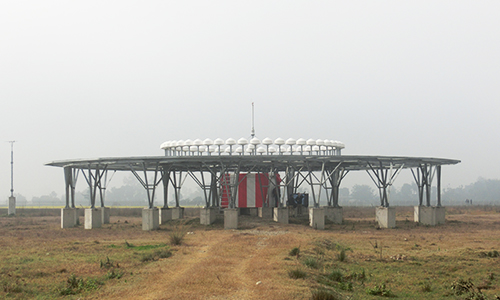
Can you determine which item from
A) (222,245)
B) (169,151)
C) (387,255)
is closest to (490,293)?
(387,255)

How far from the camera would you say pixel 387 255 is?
2848cm

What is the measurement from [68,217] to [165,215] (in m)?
10.8

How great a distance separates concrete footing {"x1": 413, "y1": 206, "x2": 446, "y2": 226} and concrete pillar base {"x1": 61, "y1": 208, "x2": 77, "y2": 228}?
128ft

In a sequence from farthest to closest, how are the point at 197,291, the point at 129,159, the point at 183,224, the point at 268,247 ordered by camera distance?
the point at 183,224 < the point at 129,159 < the point at 268,247 < the point at 197,291

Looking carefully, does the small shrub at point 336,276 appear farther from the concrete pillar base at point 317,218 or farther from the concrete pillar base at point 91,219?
the concrete pillar base at point 91,219

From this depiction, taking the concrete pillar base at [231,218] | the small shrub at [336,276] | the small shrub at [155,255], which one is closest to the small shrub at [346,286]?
the small shrub at [336,276]

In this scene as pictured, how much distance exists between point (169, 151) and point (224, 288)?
3584 cm

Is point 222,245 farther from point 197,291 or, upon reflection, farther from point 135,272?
point 197,291

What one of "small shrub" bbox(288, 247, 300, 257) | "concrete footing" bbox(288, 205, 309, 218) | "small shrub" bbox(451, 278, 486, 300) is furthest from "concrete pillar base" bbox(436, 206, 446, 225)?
"small shrub" bbox(451, 278, 486, 300)

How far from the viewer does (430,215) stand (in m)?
51.3

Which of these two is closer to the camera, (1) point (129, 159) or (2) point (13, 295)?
(2) point (13, 295)

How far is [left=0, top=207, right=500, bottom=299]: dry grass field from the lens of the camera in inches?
705

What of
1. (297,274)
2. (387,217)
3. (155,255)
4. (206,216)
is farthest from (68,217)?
(297,274)

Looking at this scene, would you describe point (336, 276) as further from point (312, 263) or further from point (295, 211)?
point (295, 211)
